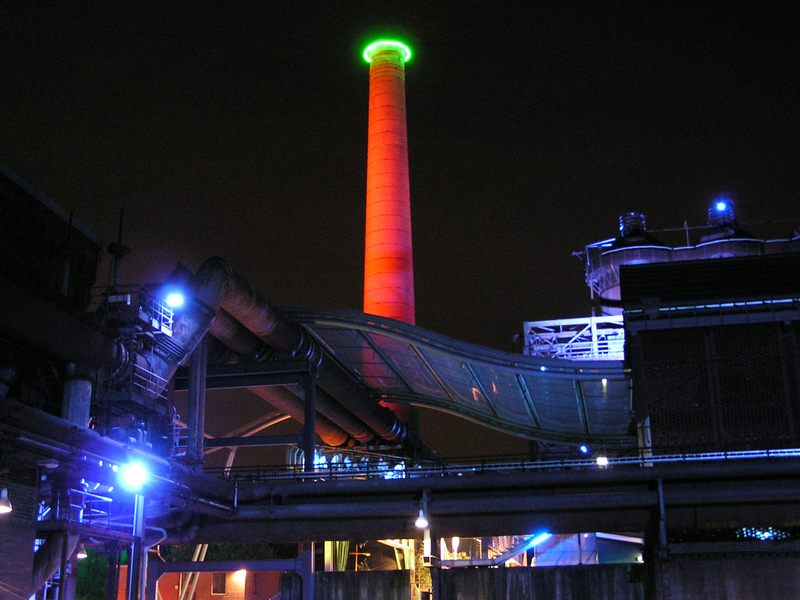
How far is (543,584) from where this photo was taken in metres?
26.0

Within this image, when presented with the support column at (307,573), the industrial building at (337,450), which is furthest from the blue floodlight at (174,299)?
the support column at (307,573)

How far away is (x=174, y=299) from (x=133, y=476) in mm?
5723

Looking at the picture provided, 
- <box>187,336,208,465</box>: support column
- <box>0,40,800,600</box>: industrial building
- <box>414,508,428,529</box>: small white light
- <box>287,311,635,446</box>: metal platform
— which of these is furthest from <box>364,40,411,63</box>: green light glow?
<box>414,508,428,529</box>: small white light

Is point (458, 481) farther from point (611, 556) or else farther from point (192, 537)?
point (611, 556)

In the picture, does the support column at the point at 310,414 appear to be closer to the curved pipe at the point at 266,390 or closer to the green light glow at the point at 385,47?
the curved pipe at the point at 266,390

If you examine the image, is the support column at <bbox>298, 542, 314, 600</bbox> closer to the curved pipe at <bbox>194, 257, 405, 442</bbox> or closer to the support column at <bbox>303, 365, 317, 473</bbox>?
the support column at <bbox>303, 365, 317, 473</bbox>

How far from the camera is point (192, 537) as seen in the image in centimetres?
2622

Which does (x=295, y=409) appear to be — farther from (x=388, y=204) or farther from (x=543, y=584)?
(x=388, y=204)

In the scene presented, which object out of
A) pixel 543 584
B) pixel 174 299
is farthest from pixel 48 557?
pixel 543 584

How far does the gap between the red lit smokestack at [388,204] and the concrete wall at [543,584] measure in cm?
2452

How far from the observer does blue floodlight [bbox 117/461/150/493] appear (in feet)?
64.2

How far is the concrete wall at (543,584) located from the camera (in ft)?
84.8

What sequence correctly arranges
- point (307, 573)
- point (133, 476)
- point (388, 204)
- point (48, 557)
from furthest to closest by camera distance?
point (388, 204), point (307, 573), point (133, 476), point (48, 557)

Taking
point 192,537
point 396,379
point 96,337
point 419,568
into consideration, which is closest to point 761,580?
point 419,568
